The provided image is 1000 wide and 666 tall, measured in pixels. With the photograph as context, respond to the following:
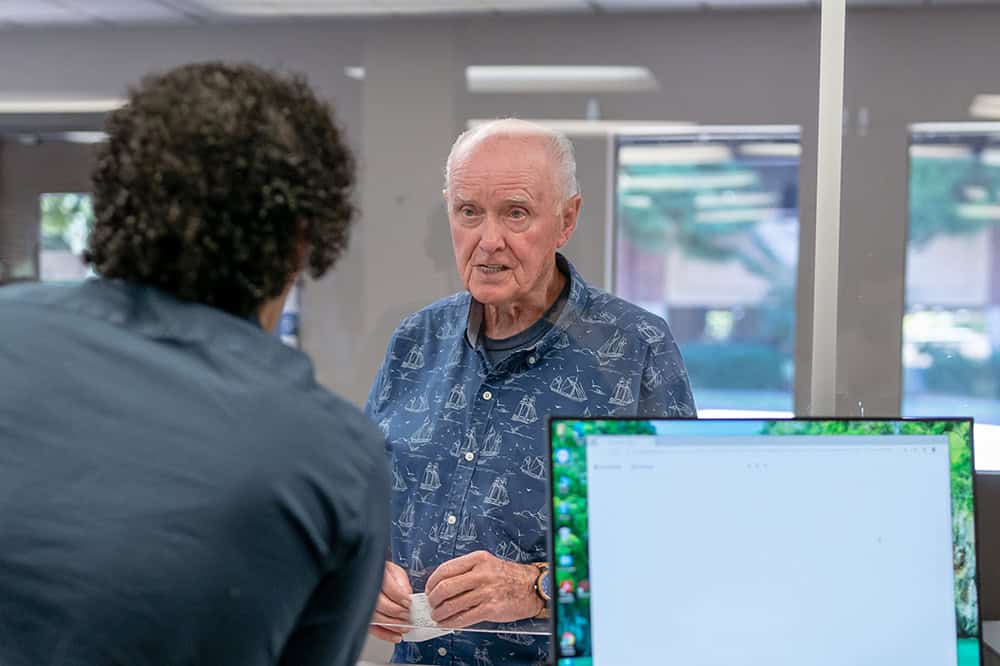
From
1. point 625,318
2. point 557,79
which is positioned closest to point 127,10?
point 557,79

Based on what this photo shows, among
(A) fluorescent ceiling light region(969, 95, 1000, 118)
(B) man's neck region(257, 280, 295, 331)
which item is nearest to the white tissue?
(B) man's neck region(257, 280, 295, 331)

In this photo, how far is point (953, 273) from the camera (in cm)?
523

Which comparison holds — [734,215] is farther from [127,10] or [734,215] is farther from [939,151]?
[127,10]

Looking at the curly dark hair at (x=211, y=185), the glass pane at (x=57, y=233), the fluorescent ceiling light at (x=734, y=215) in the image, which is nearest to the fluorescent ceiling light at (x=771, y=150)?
the fluorescent ceiling light at (x=734, y=215)

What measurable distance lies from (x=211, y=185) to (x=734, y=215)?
187 inches

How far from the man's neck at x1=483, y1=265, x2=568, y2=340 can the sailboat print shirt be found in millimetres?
31

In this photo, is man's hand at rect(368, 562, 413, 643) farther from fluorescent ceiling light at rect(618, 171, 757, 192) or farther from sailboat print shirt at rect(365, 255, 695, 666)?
fluorescent ceiling light at rect(618, 171, 757, 192)

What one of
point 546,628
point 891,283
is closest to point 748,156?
point 891,283

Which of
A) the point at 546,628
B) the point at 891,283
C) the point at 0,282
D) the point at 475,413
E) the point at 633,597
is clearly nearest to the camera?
the point at 633,597

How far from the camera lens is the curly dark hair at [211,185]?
31.2 inches

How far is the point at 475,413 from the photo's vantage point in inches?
65.5

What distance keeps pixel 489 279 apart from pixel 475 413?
232 millimetres

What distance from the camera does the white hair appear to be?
5.85 feet

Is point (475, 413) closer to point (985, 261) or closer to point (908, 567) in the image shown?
point (908, 567)
